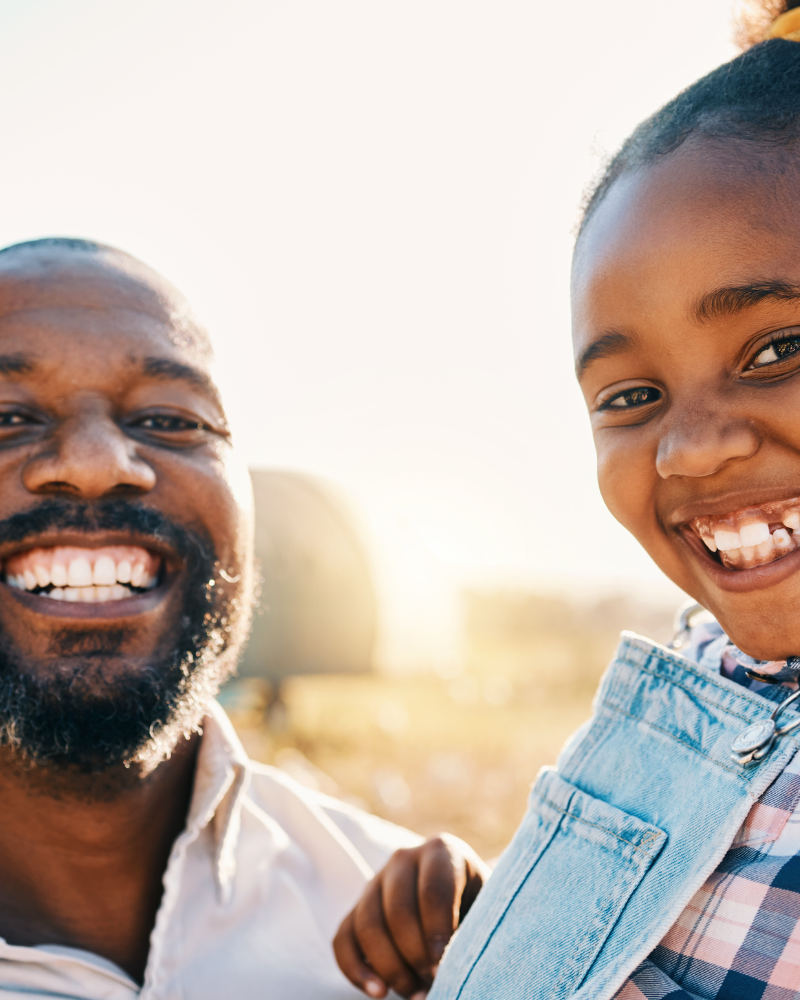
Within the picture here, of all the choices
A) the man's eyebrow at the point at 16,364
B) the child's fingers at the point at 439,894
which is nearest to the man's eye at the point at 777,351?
the child's fingers at the point at 439,894

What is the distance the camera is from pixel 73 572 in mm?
1912

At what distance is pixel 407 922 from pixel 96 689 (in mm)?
828

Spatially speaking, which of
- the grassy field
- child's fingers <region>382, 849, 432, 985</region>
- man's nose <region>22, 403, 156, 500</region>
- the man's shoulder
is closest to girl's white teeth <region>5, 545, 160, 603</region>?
man's nose <region>22, 403, 156, 500</region>

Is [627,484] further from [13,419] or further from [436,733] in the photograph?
[436,733]

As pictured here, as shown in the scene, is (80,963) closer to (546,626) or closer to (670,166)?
(670,166)

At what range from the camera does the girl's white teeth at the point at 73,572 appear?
1913 mm

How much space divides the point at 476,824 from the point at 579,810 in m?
3.94

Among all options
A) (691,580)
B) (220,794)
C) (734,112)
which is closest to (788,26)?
(734,112)

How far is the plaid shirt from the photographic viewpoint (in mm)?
1140

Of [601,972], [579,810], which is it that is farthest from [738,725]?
[601,972]

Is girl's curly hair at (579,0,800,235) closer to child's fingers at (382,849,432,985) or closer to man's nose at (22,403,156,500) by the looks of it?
man's nose at (22,403,156,500)

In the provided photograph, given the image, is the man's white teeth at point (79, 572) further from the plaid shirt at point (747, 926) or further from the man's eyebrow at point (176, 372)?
the plaid shirt at point (747, 926)

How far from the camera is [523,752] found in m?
6.91

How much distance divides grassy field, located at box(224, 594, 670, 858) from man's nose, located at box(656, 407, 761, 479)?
3.93m
